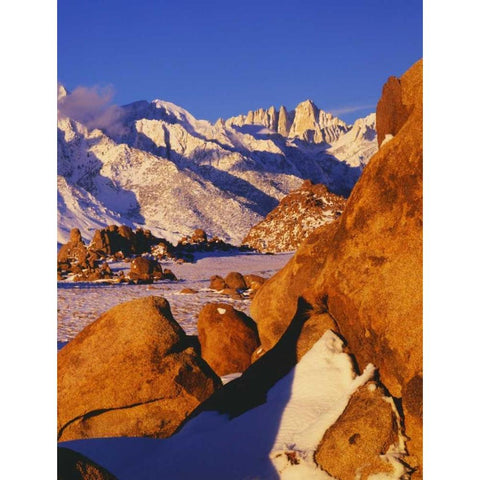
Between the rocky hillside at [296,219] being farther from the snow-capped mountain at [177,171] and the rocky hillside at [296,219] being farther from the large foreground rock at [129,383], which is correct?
the large foreground rock at [129,383]

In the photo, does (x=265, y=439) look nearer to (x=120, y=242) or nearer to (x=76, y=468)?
(x=76, y=468)

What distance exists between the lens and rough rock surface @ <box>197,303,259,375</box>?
6379mm

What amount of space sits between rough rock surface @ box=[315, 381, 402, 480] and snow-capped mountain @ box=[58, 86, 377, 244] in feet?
104

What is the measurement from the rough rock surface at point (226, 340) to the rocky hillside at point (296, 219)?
954 inches

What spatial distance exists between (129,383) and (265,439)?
72.1 inches

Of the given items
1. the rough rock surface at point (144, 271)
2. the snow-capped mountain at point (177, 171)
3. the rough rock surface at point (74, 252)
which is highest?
the snow-capped mountain at point (177, 171)

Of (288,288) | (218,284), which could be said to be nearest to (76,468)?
(288,288)

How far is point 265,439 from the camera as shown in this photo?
348 centimetres

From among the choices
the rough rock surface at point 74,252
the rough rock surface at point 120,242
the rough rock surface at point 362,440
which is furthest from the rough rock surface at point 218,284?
the rough rock surface at point 362,440

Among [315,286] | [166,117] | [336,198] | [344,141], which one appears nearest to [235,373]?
[315,286]

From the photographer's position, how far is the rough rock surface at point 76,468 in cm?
230

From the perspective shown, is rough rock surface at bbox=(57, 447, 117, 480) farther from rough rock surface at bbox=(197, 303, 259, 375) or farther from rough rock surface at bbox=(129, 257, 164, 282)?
rough rock surface at bbox=(129, 257, 164, 282)

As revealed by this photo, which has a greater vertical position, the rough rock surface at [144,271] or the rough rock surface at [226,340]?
the rough rock surface at [144,271]

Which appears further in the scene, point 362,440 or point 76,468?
point 362,440
